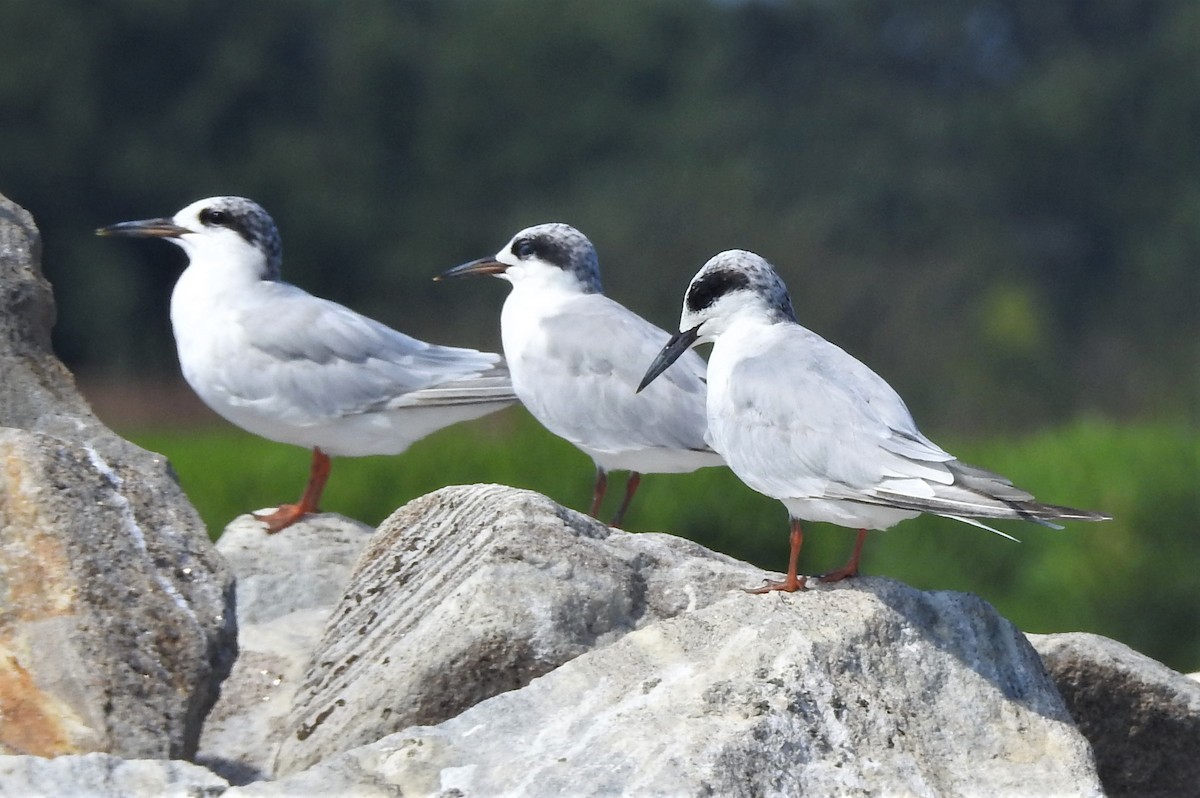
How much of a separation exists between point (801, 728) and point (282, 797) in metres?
1.09

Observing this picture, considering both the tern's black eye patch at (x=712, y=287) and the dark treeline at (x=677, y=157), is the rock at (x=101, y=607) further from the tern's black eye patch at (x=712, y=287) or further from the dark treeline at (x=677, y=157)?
the dark treeline at (x=677, y=157)

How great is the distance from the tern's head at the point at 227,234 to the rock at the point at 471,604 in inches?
86.8

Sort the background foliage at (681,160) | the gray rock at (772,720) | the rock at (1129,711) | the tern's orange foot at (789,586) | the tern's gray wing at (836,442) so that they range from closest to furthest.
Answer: the gray rock at (772,720)
the tern's gray wing at (836,442)
the tern's orange foot at (789,586)
the rock at (1129,711)
the background foliage at (681,160)

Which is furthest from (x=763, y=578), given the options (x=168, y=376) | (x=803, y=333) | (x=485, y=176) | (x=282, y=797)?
(x=485, y=176)

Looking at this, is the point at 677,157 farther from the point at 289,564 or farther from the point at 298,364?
the point at 289,564

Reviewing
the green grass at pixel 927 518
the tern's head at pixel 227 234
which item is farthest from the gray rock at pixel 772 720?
the green grass at pixel 927 518

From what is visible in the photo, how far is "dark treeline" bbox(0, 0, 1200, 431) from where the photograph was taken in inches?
1204

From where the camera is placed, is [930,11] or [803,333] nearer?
[803,333]

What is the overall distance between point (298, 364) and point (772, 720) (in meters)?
3.23

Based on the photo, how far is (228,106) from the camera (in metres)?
36.8

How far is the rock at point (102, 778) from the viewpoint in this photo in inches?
Answer: 138

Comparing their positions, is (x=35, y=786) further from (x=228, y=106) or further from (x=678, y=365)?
(x=228, y=106)

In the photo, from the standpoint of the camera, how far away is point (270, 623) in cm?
581

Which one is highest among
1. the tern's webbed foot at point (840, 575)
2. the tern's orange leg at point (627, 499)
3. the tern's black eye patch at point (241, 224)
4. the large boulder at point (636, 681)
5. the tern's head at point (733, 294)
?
the tern's head at point (733, 294)
